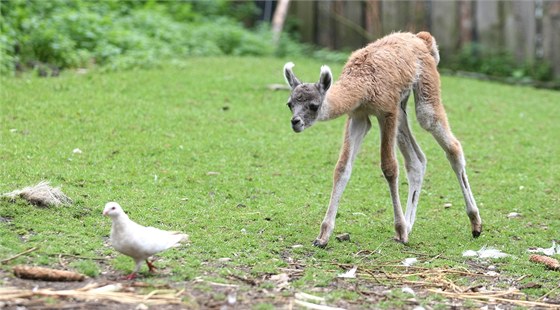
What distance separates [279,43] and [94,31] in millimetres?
4896

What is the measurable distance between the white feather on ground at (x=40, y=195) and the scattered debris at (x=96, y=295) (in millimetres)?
2326

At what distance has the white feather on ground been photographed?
7887mm

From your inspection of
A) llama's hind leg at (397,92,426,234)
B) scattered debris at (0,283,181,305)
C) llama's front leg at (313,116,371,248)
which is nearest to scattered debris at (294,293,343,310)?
scattered debris at (0,283,181,305)

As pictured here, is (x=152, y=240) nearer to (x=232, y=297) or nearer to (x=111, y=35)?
(x=232, y=297)

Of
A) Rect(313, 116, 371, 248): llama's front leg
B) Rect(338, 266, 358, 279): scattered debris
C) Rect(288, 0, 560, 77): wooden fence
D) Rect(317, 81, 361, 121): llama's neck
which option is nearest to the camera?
Rect(338, 266, 358, 279): scattered debris

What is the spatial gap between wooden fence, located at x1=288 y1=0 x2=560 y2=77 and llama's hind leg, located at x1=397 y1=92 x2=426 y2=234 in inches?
355

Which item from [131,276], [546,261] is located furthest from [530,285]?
[131,276]

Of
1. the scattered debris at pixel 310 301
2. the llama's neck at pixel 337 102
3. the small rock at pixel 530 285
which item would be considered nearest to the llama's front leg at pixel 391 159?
the llama's neck at pixel 337 102

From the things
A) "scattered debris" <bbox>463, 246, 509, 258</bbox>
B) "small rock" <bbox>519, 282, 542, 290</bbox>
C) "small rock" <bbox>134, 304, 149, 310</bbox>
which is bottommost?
"scattered debris" <bbox>463, 246, 509, 258</bbox>

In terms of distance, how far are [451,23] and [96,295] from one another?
13465 mm

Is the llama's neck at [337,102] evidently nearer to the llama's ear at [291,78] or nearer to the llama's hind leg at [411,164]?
the llama's ear at [291,78]

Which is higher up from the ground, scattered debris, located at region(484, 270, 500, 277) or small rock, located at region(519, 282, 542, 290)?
small rock, located at region(519, 282, 542, 290)

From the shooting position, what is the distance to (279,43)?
1894cm

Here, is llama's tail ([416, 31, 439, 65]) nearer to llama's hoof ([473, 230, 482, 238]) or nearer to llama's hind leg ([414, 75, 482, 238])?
llama's hind leg ([414, 75, 482, 238])
